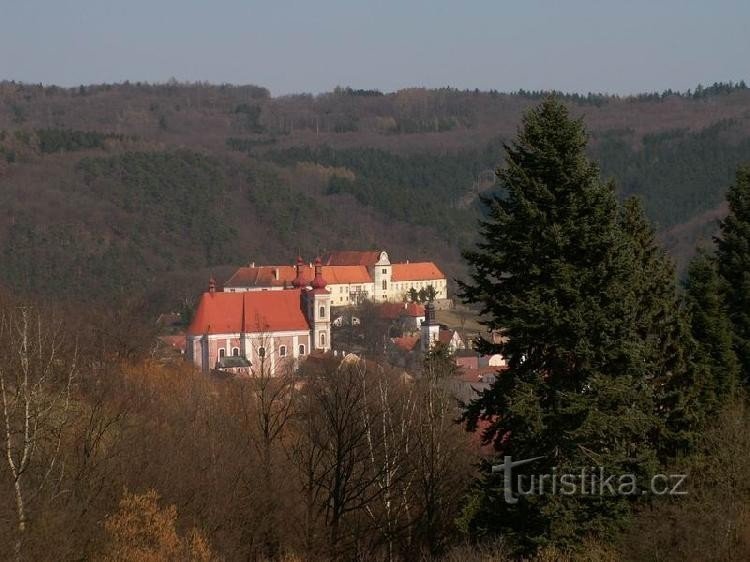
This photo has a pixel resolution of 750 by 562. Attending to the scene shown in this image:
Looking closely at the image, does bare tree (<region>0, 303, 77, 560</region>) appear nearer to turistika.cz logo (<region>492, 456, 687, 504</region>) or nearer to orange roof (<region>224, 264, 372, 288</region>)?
turistika.cz logo (<region>492, 456, 687, 504</region>)

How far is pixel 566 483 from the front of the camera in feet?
45.2

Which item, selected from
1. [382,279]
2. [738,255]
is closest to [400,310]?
[382,279]

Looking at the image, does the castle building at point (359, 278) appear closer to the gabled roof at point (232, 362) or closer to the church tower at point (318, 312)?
the church tower at point (318, 312)

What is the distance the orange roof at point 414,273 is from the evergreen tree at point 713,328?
264 feet

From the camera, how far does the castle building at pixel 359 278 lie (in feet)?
301

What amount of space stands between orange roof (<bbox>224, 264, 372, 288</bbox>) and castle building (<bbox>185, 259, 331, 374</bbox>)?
26.0 m

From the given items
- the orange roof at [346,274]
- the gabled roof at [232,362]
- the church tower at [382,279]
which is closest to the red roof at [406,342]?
the gabled roof at [232,362]

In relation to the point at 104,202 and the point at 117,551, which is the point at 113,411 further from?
the point at 104,202

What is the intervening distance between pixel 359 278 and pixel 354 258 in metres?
5.91

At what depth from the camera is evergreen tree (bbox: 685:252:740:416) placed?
18516 millimetres

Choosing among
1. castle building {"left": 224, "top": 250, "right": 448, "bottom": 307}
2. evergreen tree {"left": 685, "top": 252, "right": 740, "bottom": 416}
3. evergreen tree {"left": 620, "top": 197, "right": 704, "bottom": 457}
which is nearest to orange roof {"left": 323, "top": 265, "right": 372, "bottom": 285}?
castle building {"left": 224, "top": 250, "right": 448, "bottom": 307}

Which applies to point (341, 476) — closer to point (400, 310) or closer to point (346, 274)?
point (400, 310)

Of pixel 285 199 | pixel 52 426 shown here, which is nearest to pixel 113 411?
pixel 52 426

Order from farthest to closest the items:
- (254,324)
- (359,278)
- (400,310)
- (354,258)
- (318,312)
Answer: (354,258) < (359,278) < (400,310) < (318,312) < (254,324)
